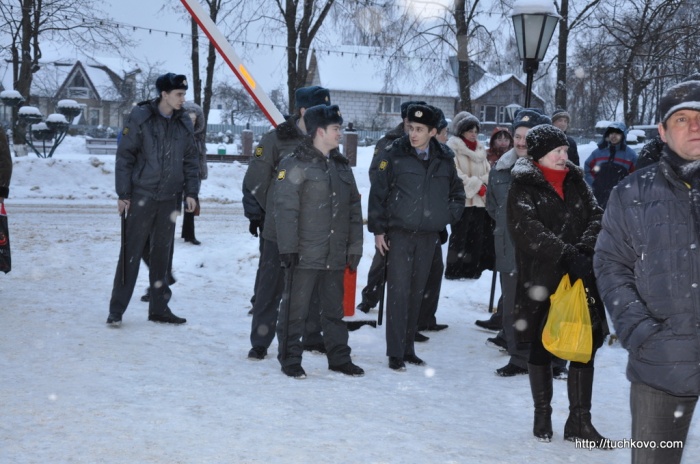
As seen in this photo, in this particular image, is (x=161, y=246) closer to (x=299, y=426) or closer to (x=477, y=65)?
(x=299, y=426)

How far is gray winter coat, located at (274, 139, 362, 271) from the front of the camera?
626 centimetres

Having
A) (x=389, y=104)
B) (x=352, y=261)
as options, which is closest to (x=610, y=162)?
(x=352, y=261)

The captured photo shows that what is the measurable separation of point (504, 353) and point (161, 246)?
10.2ft

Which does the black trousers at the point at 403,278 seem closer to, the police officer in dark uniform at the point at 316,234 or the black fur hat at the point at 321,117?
the police officer in dark uniform at the point at 316,234

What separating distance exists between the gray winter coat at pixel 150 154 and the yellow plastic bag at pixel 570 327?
13.2 ft

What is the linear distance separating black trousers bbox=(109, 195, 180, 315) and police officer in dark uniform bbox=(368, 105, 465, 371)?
208 cm

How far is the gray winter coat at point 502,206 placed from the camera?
7.02 metres

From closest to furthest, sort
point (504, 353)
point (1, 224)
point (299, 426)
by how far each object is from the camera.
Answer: point (299, 426), point (504, 353), point (1, 224)

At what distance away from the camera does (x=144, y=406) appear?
538 cm

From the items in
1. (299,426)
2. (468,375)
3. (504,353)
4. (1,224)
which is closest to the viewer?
(299,426)

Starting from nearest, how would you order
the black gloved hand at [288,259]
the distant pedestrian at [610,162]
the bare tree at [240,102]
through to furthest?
1. the black gloved hand at [288,259]
2. the distant pedestrian at [610,162]
3. the bare tree at [240,102]

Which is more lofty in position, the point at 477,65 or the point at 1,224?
the point at 477,65

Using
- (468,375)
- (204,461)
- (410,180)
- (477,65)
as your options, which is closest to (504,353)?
(468,375)

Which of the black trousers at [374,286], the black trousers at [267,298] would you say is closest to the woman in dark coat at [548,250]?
the black trousers at [267,298]
